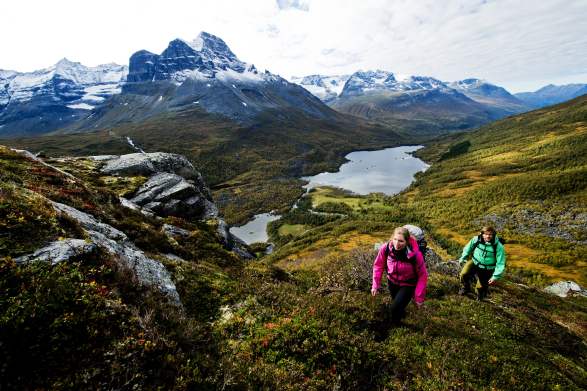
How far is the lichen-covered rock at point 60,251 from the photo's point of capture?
20.2 ft

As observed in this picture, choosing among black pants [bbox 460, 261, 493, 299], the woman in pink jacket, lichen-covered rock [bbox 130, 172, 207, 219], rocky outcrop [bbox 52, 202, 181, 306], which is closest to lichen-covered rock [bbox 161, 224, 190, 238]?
rocky outcrop [bbox 52, 202, 181, 306]

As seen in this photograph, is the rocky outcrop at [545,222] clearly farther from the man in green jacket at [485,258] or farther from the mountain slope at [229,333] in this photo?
the mountain slope at [229,333]

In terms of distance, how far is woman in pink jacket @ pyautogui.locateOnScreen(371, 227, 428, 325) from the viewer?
8703 millimetres

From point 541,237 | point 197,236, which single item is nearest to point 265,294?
point 197,236

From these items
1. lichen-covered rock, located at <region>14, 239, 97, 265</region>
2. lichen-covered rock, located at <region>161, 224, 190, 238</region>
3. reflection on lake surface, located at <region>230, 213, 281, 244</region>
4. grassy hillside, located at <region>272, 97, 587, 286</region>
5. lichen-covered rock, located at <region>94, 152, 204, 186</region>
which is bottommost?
reflection on lake surface, located at <region>230, 213, 281, 244</region>

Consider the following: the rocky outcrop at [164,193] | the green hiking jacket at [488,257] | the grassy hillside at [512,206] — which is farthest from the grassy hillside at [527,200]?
the rocky outcrop at [164,193]

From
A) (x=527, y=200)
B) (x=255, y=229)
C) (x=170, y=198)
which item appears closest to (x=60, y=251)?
(x=170, y=198)

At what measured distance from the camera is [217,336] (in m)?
7.55

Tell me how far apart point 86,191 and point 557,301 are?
3366 cm

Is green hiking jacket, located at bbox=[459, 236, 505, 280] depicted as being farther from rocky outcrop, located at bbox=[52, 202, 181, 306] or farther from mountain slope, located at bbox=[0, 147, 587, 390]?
rocky outcrop, located at bbox=[52, 202, 181, 306]

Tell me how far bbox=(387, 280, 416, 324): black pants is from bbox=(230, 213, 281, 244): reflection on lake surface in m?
107

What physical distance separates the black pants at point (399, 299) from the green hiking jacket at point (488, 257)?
15.9 feet

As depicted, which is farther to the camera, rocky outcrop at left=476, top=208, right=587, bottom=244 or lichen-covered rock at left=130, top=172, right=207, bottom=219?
rocky outcrop at left=476, top=208, right=587, bottom=244

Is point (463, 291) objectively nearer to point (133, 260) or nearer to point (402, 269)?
point (402, 269)
